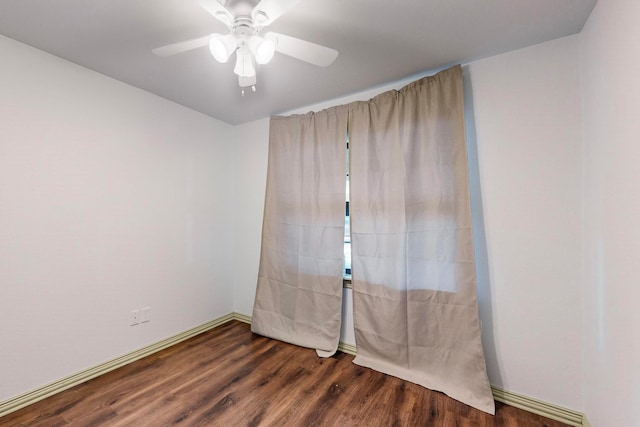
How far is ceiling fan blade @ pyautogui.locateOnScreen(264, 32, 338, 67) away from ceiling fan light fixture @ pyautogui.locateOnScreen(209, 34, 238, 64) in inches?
8.1

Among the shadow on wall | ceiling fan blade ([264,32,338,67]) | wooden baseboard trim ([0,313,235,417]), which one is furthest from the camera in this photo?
the shadow on wall

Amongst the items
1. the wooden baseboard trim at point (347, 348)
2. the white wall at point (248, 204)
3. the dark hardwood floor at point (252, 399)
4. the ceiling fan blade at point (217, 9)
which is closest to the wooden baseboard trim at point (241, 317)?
the white wall at point (248, 204)

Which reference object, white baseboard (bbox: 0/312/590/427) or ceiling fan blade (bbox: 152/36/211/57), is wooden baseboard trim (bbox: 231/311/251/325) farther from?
ceiling fan blade (bbox: 152/36/211/57)

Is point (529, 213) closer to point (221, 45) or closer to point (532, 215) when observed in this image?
point (532, 215)

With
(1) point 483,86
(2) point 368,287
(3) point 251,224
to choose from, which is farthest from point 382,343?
(1) point 483,86

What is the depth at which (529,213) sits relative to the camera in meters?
→ 1.65

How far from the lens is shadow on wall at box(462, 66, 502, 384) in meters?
1.75

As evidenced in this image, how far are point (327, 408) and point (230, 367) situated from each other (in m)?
0.90

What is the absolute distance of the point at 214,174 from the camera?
9.55ft

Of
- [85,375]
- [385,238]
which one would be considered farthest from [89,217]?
[385,238]

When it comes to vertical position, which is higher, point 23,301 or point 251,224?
point 251,224

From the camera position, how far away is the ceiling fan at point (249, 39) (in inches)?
43.9

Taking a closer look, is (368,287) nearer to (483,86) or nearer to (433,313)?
(433,313)

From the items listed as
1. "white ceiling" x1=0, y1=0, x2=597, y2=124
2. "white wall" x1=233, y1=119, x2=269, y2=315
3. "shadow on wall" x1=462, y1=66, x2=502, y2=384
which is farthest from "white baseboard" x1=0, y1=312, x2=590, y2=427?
"white ceiling" x1=0, y1=0, x2=597, y2=124
